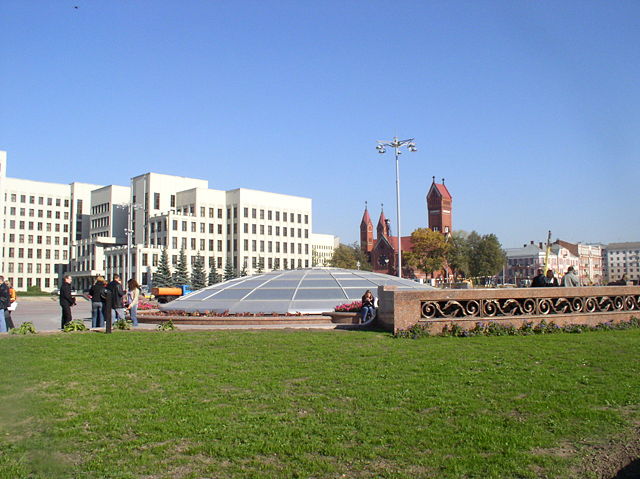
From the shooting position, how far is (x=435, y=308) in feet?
46.4

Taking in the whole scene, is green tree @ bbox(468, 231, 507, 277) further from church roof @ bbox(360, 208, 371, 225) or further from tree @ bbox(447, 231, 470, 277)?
church roof @ bbox(360, 208, 371, 225)

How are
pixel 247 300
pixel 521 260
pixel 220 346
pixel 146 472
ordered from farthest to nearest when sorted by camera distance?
pixel 521 260, pixel 247 300, pixel 220 346, pixel 146 472

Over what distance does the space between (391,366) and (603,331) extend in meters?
8.28

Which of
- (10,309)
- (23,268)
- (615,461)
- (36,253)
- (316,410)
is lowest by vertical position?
(615,461)

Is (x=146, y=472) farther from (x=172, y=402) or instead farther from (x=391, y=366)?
(x=391, y=366)

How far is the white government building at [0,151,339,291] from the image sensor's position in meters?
81.4

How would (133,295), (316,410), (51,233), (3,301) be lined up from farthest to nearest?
(51,233) → (133,295) → (3,301) → (316,410)

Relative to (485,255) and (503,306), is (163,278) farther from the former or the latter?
(503,306)

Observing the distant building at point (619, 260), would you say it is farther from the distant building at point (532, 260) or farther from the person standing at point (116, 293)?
the person standing at point (116, 293)

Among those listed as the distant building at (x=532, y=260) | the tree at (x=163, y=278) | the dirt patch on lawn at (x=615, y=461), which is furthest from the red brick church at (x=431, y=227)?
the dirt patch on lawn at (x=615, y=461)

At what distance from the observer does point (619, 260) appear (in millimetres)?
147250

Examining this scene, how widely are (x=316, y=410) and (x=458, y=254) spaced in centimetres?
7750

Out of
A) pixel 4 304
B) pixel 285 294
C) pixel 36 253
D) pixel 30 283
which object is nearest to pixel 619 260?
pixel 36 253

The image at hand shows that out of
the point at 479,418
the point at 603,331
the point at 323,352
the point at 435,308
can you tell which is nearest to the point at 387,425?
the point at 479,418
